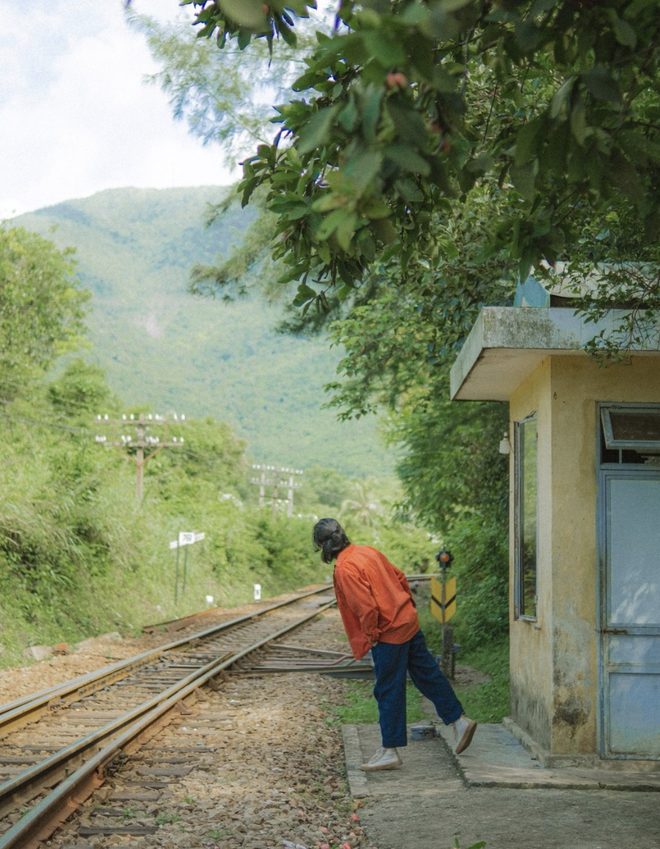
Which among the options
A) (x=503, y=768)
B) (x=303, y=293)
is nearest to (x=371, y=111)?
(x=303, y=293)

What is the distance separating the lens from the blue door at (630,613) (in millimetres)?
7176

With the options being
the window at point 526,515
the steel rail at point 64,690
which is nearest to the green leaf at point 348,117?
the window at point 526,515

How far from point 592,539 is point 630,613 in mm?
609

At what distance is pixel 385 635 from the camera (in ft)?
24.0

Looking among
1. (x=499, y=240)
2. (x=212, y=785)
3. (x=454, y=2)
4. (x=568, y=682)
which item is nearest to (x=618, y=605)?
(x=568, y=682)

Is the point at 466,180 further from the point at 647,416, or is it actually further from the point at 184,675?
the point at 184,675

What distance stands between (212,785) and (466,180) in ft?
16.2

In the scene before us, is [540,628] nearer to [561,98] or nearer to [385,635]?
[385,635]

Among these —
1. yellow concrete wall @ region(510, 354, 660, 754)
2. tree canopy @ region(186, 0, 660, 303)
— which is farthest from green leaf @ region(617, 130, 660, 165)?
yellow concrete wall @ region(510, 354, 660, 754)

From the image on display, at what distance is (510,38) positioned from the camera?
3857mm

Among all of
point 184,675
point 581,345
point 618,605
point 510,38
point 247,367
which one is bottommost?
point 184,675

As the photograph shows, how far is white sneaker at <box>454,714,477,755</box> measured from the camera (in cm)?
743

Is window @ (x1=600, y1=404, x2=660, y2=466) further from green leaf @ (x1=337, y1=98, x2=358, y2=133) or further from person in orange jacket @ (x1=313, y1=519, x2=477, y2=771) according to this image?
green leaf @ (x1=337, y1=98, x2=358, y2=133)

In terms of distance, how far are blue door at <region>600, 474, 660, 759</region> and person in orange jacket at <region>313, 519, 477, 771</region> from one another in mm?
1121
